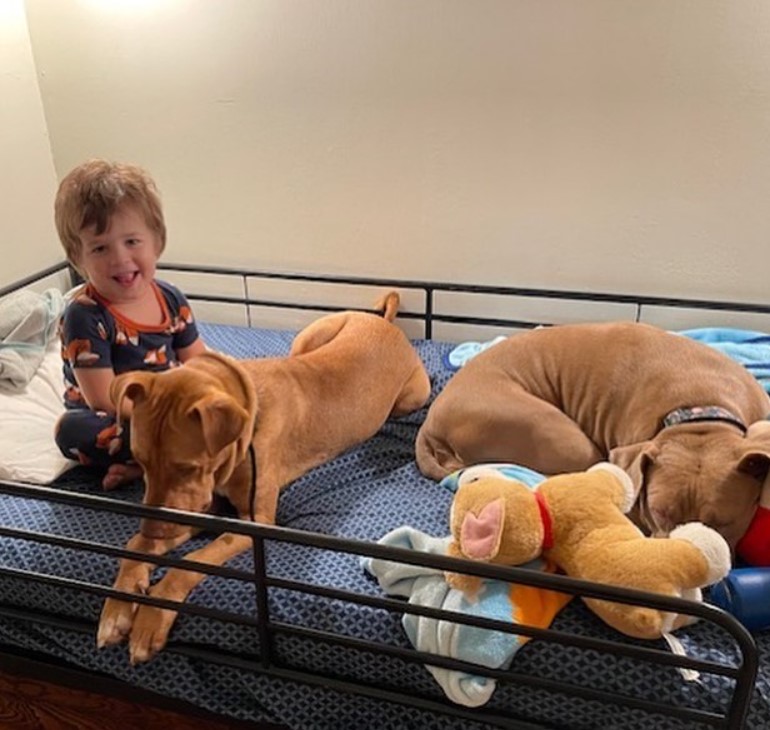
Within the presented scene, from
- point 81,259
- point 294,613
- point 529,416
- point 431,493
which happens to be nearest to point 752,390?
point 529,416

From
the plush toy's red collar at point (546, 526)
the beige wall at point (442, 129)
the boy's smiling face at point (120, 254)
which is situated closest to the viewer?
the plush toy's red collar at point (546, 526)

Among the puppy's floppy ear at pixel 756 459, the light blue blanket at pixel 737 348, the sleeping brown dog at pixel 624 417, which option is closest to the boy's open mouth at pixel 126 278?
the sleeping brown dog at pixel 624 417

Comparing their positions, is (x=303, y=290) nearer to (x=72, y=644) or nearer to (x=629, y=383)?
(x=629, y=383)

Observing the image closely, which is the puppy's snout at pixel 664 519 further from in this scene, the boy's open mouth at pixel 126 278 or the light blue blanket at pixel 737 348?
the boy's open mouth at pixel 126 278

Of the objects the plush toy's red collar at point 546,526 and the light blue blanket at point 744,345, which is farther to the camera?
the light blue blanket at point 744,345

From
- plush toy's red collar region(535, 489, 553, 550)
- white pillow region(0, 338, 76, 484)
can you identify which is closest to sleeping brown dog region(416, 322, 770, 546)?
plush toy's red collar region(535, 489, 553, 550)

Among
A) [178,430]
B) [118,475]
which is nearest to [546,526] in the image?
[178,430]

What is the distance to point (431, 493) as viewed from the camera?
152 cm

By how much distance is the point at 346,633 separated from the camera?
1183mm

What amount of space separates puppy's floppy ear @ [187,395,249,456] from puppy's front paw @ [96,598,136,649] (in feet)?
0.94

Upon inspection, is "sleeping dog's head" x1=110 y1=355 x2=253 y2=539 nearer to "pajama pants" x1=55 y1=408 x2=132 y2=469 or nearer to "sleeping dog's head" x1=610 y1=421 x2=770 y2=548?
"pajama pants" x1=55 y1=408 x2=132 y2=469

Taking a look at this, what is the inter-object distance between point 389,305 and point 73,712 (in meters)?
1.25

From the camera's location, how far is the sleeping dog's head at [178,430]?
46.9 inches

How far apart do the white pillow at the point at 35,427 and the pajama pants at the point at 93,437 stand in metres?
0.07
